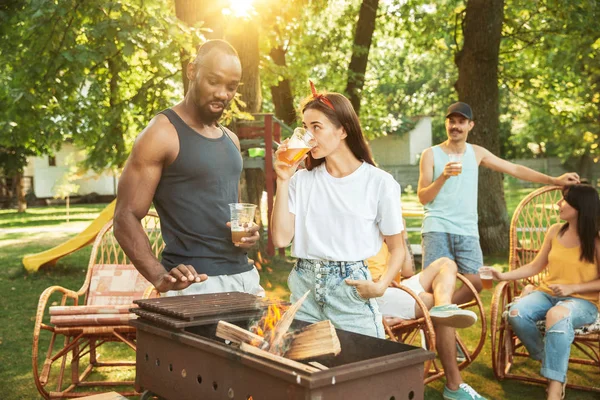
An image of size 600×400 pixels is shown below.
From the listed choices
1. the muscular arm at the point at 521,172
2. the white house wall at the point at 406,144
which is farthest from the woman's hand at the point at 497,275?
the white house wall at the point at 406,144

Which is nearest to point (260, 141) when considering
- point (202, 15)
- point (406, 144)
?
point (202, 15)

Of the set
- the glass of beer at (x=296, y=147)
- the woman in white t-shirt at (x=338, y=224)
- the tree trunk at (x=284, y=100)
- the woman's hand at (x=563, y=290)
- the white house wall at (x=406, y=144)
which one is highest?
the white house wall at (x=406, y=144)

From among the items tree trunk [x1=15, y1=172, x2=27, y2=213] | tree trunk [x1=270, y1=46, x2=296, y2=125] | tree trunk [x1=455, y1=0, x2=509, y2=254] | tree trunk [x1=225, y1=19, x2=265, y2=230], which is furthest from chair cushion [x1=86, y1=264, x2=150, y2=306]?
tree trunk [x1=15, y1=172, x2=27, y2=213]

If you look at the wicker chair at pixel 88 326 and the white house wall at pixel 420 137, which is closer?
the wicker chair at pixel 88 326

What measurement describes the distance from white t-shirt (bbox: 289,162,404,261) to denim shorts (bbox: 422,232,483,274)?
8.36ft

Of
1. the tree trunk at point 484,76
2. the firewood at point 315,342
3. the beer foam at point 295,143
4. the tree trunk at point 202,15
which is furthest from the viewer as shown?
the tree trunk at point 484,76

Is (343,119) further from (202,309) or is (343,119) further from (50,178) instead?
(50,178)

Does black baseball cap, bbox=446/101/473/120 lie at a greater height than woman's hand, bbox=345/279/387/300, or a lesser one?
greater

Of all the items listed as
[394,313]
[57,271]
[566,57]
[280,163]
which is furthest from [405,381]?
[566,57]

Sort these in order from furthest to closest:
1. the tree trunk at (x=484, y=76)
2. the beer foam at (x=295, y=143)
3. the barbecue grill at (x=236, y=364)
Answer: the tree trunk at (x=484, y=76) → the beer foam at (x=295, y=143) → the barbecue grill at (x=236, y=364)

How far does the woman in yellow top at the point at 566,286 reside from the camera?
4445 millimetres

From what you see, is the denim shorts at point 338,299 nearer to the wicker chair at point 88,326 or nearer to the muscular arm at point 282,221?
the muscular arm at point 282,221

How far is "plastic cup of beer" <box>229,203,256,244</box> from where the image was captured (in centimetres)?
291

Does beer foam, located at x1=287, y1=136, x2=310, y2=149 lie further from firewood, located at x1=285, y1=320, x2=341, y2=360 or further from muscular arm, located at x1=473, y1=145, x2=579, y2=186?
muscular arm, located at x1=473, y1=145, x2=579, y2=186
